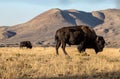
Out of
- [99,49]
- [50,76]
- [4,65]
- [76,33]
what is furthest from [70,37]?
[50,76]

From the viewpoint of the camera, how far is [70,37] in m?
25.4

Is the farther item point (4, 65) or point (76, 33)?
point (76, 33)

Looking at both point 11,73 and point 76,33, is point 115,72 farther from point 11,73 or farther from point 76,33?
point 76,33

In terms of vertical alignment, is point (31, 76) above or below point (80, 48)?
above

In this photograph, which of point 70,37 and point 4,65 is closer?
point 4,65

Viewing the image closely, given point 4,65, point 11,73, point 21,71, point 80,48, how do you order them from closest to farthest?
point 11,73, point 21,71, point 4,65, point 80,48

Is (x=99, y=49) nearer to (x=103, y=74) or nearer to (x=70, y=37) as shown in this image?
(x=70, y=37)

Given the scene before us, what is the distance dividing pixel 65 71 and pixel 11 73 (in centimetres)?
211

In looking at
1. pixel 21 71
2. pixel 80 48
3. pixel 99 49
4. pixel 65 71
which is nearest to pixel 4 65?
pixel 21 71

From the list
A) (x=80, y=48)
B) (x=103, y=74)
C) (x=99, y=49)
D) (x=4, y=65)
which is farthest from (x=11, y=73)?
(x=99, y=49)

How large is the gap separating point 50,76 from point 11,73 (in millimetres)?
1340

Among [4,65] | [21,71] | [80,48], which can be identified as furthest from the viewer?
[80,48]

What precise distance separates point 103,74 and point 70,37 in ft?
37.9

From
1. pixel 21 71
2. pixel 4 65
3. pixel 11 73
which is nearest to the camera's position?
pixel 11 73
